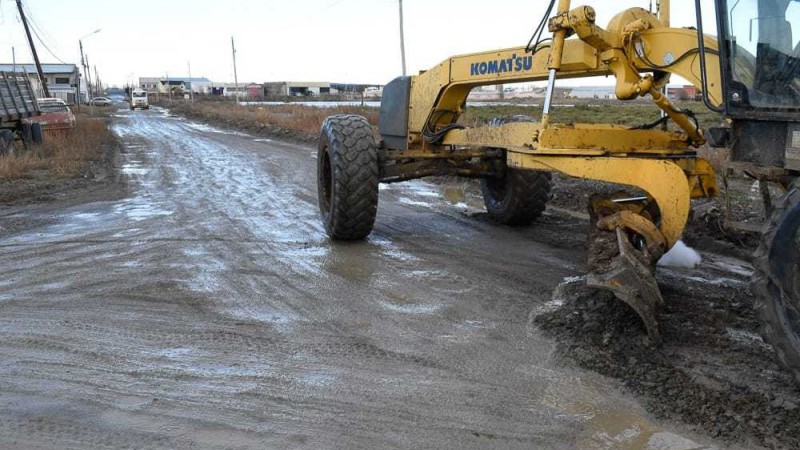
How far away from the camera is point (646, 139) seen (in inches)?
233

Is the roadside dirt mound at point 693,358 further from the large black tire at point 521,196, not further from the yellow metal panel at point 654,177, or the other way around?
the large black tire at point 521,196

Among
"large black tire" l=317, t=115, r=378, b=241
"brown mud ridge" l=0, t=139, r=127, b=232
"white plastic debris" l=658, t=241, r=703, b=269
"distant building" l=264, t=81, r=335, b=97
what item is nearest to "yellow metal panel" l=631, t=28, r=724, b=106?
"white plastic debris" l=658, t=241, r=703, b=269

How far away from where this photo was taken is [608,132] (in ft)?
18.9

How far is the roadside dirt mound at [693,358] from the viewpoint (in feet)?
11.9

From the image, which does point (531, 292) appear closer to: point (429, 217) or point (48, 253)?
point (429, 217)

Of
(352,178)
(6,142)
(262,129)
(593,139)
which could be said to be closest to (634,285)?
(593,139)

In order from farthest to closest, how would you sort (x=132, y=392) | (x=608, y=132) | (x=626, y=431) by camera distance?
(x=608, y=132), (x=132, y=392), (x=626, y=431)

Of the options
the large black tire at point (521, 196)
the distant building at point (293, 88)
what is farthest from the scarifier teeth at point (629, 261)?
the distant building at point (293, 88)

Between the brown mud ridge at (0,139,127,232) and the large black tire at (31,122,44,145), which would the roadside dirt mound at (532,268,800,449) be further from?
the large black tire at (31,122,44,145)

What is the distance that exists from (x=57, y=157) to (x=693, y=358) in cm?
1663

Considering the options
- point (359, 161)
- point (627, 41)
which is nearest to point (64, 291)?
point (359, 161)

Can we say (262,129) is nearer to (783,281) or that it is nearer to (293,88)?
(783,281)

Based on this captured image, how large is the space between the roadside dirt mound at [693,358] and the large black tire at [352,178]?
2647 millimetres

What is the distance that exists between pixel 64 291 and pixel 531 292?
4.23 metres
